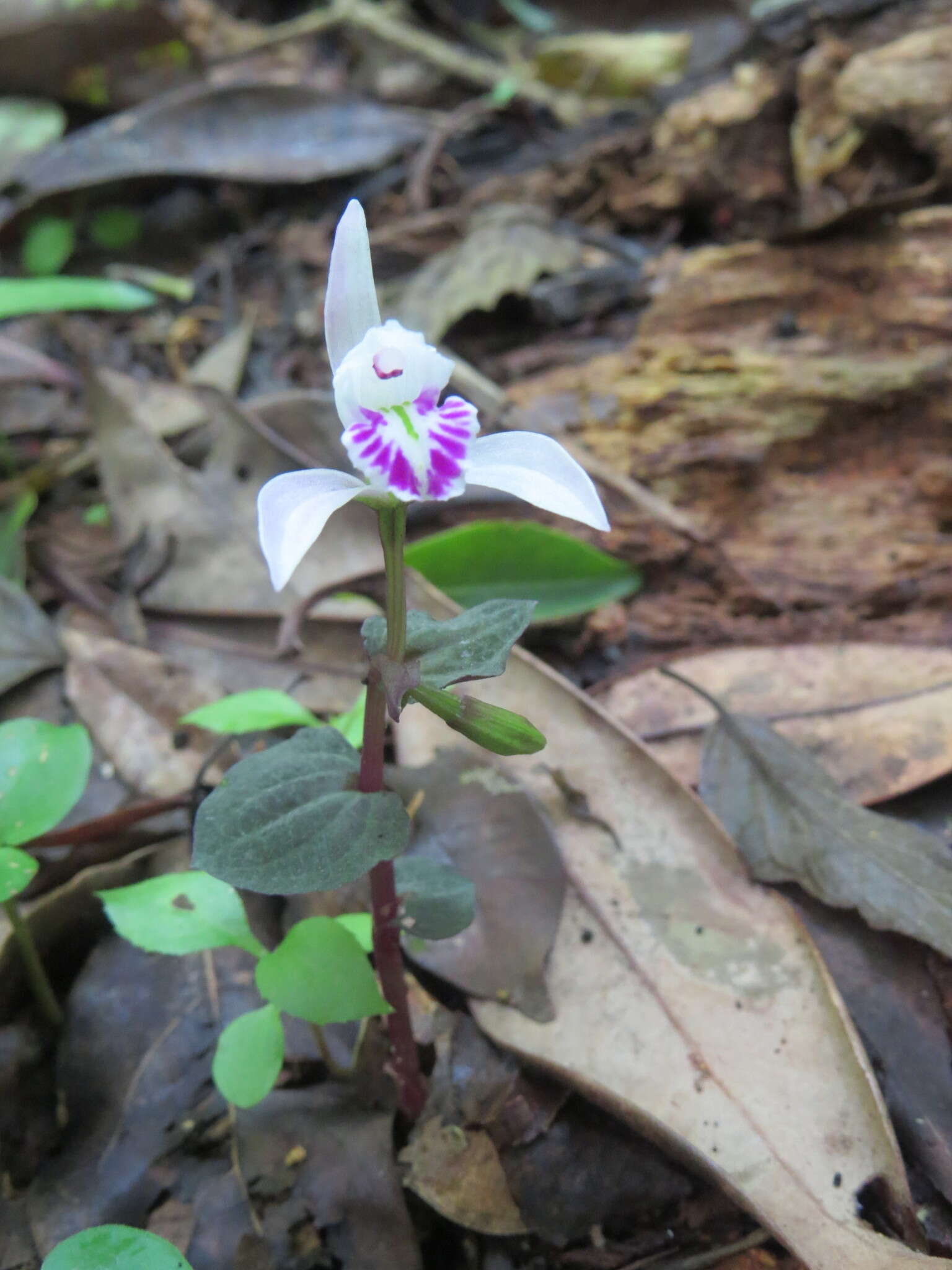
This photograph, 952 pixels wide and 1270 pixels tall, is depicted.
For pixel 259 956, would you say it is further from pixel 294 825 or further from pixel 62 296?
pixel 62 296

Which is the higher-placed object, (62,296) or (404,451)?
(404,451)

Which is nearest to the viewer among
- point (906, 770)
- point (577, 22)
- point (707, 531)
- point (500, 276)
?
point (906, 770)

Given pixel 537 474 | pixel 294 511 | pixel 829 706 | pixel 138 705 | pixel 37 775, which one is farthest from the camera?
pixel 138 705

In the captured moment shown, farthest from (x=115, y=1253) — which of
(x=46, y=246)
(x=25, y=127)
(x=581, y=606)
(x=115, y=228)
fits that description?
(x=25, y=127)

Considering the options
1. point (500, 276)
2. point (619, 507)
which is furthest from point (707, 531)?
point (500, 276)

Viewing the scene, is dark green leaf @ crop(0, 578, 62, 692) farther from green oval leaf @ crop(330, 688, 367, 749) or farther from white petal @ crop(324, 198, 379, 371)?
white petal @ crop(324, 198, 379, 371)

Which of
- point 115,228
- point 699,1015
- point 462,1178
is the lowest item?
point 462,1178

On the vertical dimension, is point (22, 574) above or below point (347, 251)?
below

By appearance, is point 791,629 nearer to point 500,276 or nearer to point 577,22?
point 500,276
